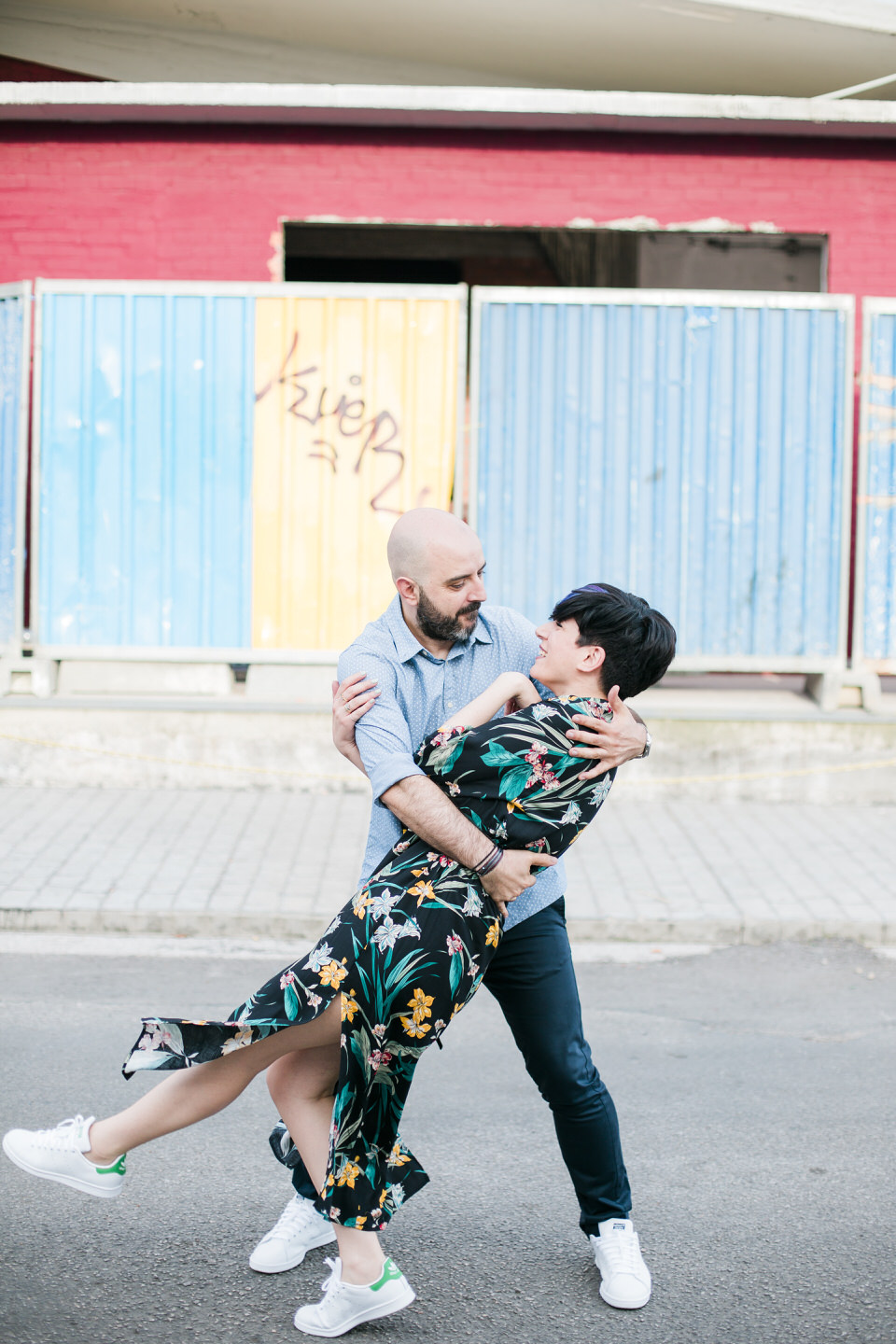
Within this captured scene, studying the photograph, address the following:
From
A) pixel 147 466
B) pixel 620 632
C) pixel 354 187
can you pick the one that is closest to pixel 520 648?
pixel 620 632

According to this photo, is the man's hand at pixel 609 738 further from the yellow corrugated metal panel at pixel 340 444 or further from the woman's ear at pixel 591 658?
the yellow corrugated metal panel at pixel 340 444

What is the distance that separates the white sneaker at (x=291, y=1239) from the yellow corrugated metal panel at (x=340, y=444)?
5.38 m

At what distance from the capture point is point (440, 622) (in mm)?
3021

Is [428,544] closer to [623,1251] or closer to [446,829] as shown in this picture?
[446,829]

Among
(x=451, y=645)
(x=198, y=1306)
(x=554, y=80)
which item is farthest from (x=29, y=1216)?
(x=554, y=80)

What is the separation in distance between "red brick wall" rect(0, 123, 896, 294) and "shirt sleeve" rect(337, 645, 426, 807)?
6777mm

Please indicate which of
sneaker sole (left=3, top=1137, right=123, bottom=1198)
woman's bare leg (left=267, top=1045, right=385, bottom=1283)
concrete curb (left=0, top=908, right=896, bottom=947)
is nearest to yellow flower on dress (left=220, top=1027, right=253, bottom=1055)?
woman's bare leg (left=267, top=1045, right=385, bottom=1283)

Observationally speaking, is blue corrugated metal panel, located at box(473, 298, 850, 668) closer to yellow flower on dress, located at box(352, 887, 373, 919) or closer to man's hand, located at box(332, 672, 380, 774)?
man's hand, located at box(332, 672, 380, 774)

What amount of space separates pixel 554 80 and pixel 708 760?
20.7 feet

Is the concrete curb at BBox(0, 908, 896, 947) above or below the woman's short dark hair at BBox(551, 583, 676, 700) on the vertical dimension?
below

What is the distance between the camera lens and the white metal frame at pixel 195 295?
8.36m

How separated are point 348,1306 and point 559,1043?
741 millimetres

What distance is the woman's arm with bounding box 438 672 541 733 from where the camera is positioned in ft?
9.67

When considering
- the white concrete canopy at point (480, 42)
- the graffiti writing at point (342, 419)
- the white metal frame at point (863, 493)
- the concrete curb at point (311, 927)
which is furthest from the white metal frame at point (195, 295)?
the white concrete canopy at point (480, 42)
